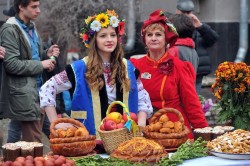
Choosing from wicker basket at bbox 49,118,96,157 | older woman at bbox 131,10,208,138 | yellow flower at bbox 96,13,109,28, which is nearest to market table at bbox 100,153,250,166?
wicker basket at bbox 49,118,96,157

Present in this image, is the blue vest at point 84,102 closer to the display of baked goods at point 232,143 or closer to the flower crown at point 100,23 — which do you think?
the flower crown at point 100,23

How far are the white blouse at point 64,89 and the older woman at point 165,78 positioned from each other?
8.5 inches

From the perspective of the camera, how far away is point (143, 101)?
201 inches

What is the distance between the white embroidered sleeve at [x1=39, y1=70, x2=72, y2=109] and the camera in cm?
484

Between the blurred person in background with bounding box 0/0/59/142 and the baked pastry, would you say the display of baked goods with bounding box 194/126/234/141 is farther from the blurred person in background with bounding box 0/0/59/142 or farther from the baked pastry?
the blurred person in background with bounding box 0/0/59/142

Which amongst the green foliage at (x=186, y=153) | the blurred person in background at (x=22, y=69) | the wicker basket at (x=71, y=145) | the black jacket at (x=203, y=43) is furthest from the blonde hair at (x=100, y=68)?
the black jacket at (x=203, y=43)

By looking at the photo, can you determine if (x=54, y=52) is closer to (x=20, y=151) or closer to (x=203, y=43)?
(x=203, y=43)

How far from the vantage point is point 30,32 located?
251 inches

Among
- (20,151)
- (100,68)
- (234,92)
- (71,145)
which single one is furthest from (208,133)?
(20,151)

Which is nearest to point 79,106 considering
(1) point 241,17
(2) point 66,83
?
(2) point 66,83

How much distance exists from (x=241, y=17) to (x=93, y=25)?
41.9 ft

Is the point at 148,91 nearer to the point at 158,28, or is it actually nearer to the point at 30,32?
the point at 158,28

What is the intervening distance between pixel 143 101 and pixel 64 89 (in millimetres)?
598

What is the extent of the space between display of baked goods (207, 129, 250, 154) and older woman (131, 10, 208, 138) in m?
0.72
